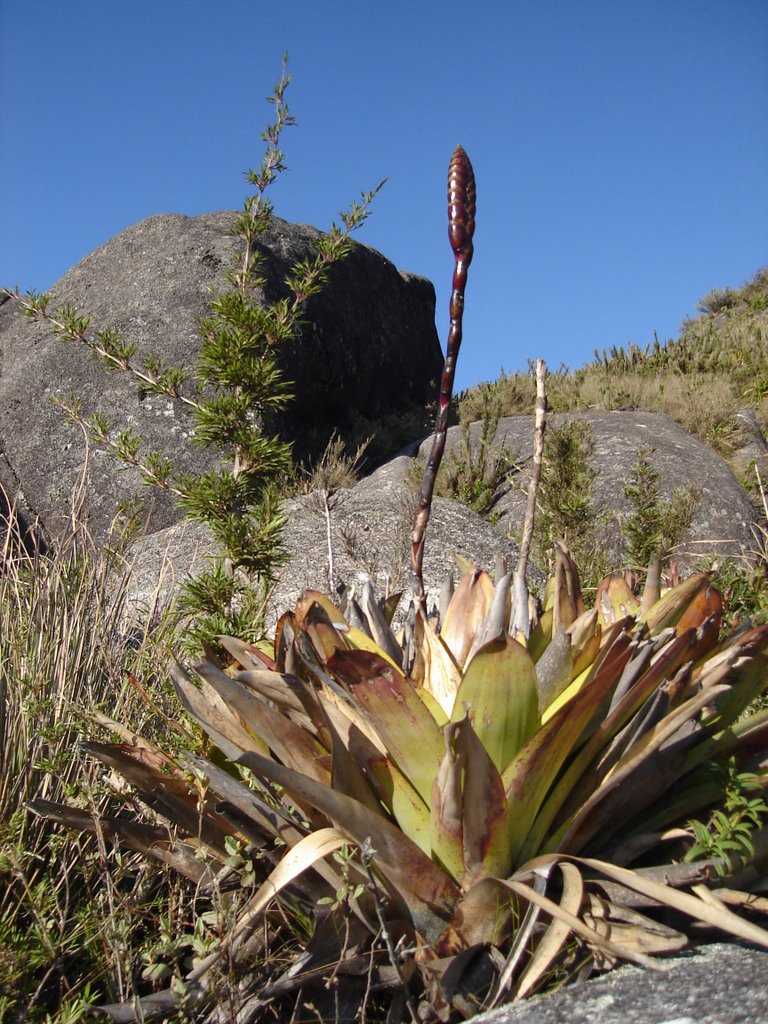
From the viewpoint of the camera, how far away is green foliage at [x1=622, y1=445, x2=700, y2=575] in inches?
238

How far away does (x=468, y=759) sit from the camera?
1786 millimetres

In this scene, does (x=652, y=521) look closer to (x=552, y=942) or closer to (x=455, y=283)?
(x=455, y=283)

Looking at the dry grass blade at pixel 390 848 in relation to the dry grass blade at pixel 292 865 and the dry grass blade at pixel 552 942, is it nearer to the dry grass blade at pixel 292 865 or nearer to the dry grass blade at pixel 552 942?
the dry grass blade at pixel 292 865

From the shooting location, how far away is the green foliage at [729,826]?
1827mm

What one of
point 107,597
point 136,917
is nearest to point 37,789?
point 136,917

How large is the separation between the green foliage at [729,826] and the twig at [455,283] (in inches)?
34.8

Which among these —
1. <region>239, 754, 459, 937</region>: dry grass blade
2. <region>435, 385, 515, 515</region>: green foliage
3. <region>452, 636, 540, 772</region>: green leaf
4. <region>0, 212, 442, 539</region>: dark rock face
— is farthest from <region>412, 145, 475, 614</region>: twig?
<region>435, 385, 515, 515</region>: green foliage

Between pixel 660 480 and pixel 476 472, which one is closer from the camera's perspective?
pixel 660 480

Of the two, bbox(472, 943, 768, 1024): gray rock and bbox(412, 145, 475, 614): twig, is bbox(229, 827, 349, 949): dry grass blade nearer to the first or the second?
bbox(472, 943, 768, 1024): gray rock

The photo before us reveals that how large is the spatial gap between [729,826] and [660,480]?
775 cm

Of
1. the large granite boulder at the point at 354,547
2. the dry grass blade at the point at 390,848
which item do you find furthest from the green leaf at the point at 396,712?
the large granite boulder at the point at 354,547

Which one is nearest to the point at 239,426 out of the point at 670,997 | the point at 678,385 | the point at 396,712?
the point at 396,712

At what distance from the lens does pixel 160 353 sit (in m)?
9.70

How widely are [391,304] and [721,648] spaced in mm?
10785
